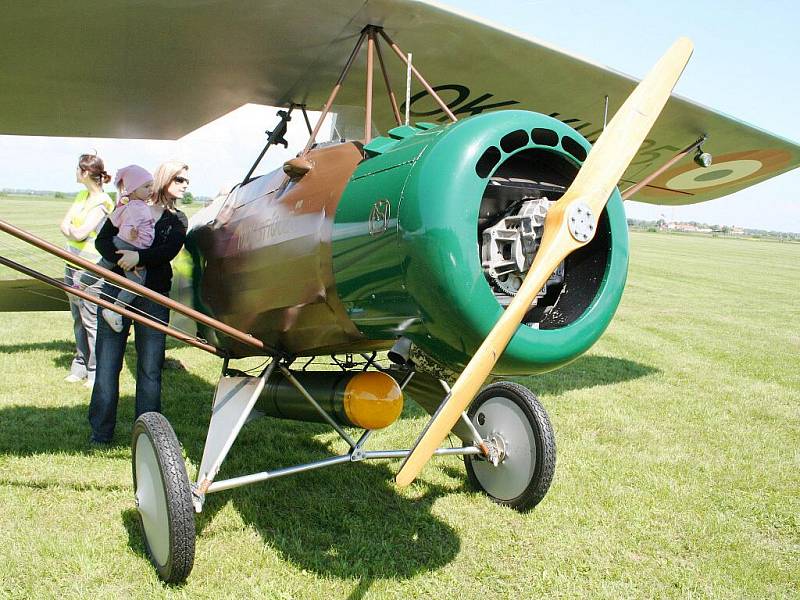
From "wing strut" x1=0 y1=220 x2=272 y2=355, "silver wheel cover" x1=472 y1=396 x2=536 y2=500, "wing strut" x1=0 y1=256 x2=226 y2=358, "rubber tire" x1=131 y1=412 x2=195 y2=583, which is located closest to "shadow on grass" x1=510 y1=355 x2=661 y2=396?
"silver wheel cover" x1=472 y1=396 x2=536 y2=500

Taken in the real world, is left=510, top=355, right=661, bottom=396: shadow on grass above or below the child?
below

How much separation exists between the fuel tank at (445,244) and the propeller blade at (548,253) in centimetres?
9

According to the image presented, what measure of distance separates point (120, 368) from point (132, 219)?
1166 mm

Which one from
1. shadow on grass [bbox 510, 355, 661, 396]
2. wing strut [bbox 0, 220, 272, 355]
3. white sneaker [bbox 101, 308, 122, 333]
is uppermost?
wing strut [bbox 0, 220, 272, 355]

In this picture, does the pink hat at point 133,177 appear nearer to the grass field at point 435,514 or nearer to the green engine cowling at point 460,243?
the grass field at point 435,514

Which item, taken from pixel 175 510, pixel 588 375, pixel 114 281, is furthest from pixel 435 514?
pixel 588 375

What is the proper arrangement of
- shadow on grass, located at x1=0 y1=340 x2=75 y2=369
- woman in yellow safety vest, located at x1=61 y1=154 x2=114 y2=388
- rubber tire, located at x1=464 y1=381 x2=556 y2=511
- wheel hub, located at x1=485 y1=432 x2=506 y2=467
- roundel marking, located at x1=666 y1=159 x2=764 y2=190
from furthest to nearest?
shadow on grass, located at x1=0 y1=340 x2=75 y2=369, roundel marking, located at x1=666 y1=159 x2=764 y2=190, woman in yellow safety vest, located at x1=61 y1=154 x2=114 y2=388, wheel hub, located at x1=485 y1=432 x2=506 y2=467, rubber tire, located at x1=464 y1=381 x2=556 y2=511

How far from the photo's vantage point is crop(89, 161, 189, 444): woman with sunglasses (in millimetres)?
3959

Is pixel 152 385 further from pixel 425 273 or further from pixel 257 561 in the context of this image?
pixel 425 273

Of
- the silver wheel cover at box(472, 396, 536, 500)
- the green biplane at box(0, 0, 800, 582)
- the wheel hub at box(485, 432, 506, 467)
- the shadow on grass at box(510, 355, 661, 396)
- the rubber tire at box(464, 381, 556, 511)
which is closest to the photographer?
the green biplane at box(0, 0, 800, 582)

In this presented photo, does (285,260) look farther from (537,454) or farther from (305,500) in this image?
(537,454)

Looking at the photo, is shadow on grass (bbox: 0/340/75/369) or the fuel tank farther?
shadow on grass (bbox: 0/340/75/369)

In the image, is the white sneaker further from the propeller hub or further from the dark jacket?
the propeller hub

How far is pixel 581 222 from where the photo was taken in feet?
6.91
